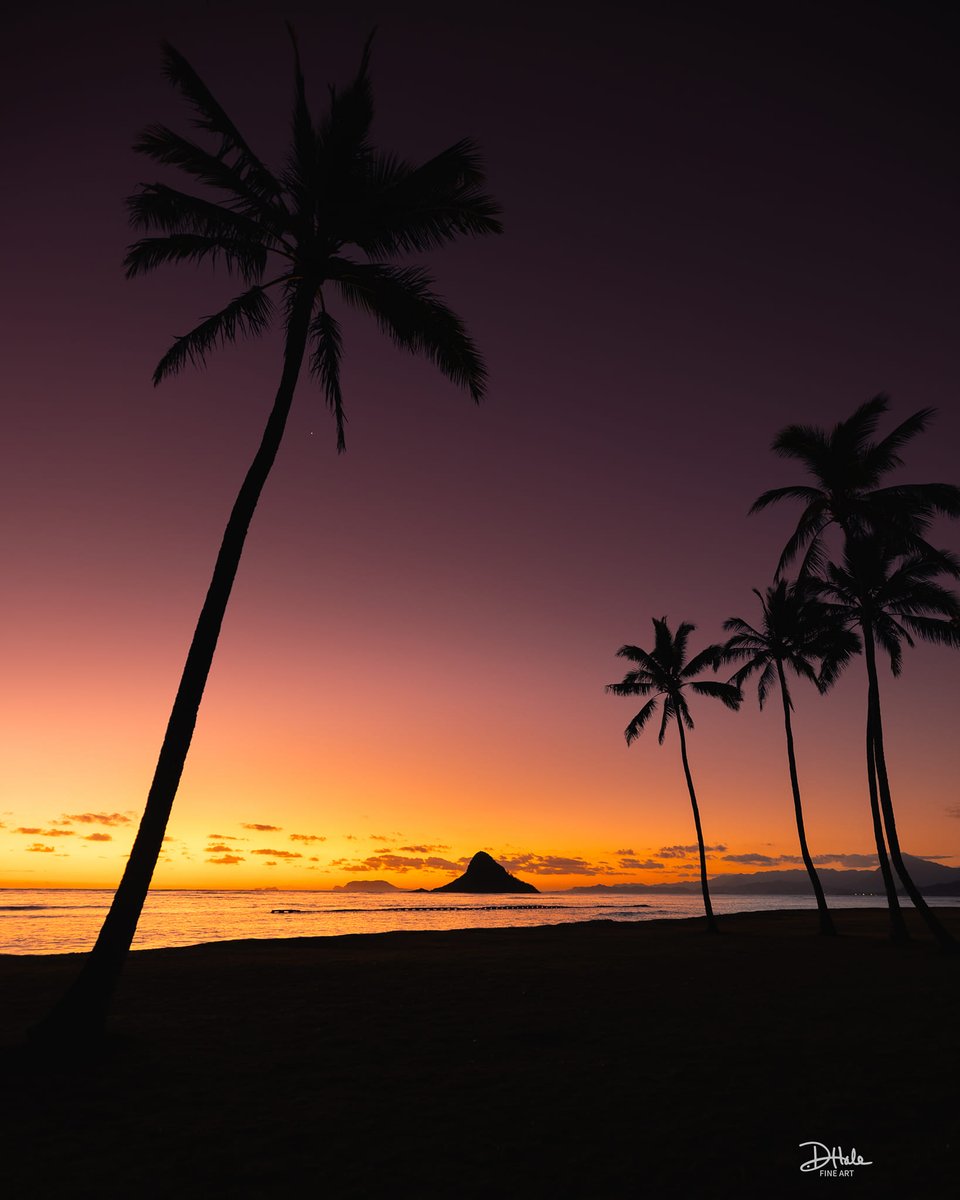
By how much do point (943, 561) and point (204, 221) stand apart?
19.9 metres

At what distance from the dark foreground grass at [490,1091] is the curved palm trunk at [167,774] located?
51cm

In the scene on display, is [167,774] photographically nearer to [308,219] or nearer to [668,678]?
[308,219]

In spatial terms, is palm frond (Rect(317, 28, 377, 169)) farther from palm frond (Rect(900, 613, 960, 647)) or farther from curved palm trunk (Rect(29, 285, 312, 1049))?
palm frond (Rect(900, 613, 960, 647))

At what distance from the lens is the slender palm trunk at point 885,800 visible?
21.7 metres

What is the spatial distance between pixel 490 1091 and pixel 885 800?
1837 centimetres

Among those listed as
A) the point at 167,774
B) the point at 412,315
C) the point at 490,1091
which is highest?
the point at 412,315

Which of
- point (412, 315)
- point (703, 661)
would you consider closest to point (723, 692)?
point (703, 661)

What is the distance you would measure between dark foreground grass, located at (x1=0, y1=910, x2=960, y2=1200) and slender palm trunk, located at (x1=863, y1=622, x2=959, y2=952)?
6514 millimetres

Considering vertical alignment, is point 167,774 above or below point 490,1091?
above

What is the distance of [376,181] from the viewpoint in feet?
40.9

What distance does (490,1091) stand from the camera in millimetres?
7898

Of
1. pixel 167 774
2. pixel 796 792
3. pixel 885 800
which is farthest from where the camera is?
pixel 796 792

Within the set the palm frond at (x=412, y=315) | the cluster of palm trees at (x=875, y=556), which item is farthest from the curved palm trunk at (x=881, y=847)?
the palm frond at (x=412, y=315)

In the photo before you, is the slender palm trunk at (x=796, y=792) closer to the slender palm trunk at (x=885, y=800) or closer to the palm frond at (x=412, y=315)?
the slender palm trunk at (x=885, y=800)
